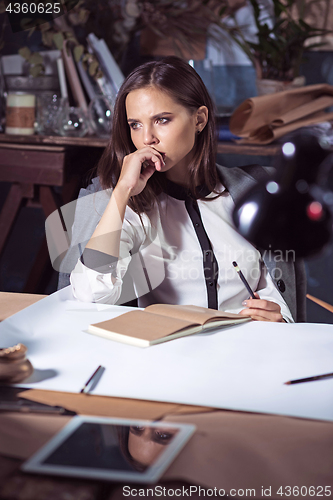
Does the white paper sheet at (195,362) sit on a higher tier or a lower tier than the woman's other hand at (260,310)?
higher

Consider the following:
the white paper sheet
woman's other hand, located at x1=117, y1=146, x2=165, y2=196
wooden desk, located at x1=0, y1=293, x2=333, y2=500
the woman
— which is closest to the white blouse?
the woman

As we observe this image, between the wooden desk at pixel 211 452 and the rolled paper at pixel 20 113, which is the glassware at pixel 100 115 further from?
the wooden desk at pixel 211 452

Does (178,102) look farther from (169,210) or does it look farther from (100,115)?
(100,115)

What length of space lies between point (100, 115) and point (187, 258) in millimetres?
947

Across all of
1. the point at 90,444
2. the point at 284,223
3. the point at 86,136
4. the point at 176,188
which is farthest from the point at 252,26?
the point at 90,444

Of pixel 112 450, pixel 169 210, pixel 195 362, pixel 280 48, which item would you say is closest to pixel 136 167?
pixel 169 210

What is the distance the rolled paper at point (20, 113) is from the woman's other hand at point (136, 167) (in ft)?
3.31

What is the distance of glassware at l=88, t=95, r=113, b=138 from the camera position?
76.1 inches

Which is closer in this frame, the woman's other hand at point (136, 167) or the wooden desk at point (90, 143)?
the woman's other hand at point (136, 167)

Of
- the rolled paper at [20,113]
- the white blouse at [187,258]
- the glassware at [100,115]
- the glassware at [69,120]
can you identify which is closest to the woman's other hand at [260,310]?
the white blouse at [187,258]

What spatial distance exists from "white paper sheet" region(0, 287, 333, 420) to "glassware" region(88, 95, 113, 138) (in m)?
1.19

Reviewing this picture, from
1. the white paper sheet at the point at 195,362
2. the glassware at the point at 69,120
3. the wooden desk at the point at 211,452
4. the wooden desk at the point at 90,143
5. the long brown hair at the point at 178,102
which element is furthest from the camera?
the glassware at the point at 69,120

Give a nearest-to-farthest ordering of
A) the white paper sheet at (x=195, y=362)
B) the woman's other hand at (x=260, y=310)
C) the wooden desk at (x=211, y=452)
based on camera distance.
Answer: the wooden desk at (x=211, y=452), the white paper sheet at (x=195, y=362), the woman's other hand at (x=260, y=310)

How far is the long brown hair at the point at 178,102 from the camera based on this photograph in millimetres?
1229
